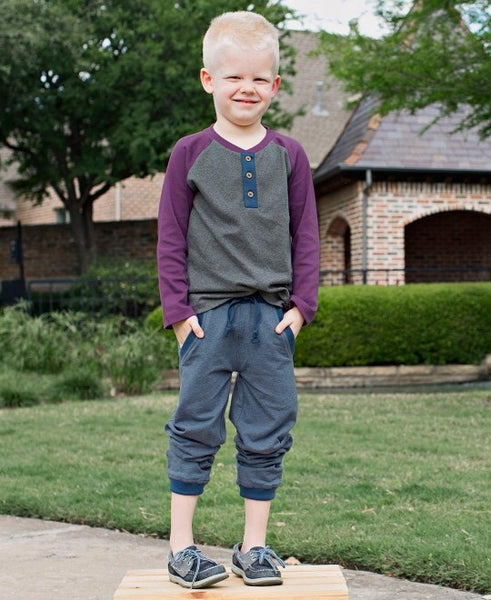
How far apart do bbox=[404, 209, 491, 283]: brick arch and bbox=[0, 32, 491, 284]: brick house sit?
0.07 ft

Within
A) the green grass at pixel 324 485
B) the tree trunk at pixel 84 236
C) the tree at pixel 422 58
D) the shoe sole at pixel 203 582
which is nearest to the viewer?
the shoe sole at pixel 203 582

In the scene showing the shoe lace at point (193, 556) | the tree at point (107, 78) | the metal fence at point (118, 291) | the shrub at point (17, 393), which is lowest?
the shrub at point (17, 393)

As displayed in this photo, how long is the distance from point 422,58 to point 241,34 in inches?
268

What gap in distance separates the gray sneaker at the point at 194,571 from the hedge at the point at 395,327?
9.97 metres

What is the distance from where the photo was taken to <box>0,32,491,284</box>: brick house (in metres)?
16.6

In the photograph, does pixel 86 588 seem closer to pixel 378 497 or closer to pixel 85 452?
pixel 378 497

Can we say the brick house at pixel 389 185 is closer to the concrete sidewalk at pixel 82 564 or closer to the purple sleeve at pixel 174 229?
the concrete sidewalk at pixel 82 564

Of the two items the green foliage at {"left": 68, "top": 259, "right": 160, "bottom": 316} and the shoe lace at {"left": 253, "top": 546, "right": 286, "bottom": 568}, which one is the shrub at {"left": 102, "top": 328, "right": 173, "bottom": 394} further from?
the shoe lace at {"left": 253, "top": 546, "right": 286, "bottom": 568}

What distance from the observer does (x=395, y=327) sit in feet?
43.8

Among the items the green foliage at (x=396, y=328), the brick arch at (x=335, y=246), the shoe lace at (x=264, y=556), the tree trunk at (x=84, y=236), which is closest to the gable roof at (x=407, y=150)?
the brick arch at (x=335, y=246)

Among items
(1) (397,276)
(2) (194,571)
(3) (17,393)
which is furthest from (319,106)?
(2) (194,571)

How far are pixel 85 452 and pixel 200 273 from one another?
393 centimetres

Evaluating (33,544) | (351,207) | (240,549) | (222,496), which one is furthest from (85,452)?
(351,207)

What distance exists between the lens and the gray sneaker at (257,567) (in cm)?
296
